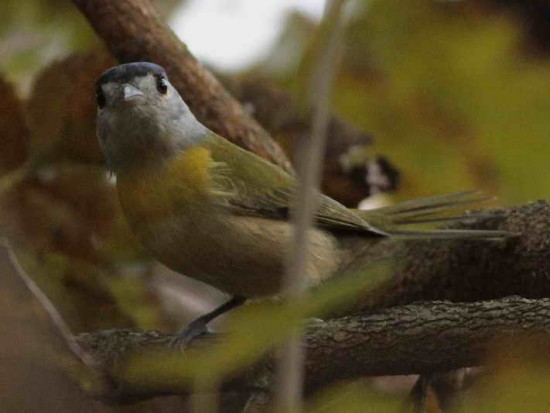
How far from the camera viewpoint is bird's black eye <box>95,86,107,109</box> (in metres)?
3.43

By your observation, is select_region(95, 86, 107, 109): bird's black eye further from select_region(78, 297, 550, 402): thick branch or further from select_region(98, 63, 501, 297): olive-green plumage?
select_region(78, 297, 550, 402): thick branch

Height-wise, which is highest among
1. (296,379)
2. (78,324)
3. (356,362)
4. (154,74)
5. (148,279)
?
(154,74)

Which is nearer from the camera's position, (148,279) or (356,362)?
(356,362)

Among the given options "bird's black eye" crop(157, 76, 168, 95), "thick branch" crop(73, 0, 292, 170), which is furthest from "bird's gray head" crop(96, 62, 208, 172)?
"thick branch" crop(73, 0, 292, 170)

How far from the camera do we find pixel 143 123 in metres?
3.54

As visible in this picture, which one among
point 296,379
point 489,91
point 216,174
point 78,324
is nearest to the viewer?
point 296,379

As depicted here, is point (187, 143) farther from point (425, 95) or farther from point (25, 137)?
point (425, 95)

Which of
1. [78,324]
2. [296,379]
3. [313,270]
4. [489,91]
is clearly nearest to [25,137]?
[78,324]

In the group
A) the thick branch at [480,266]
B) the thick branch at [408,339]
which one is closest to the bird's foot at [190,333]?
the thick branch at [408,339]

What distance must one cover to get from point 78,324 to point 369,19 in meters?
1.57

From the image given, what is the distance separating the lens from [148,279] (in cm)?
412

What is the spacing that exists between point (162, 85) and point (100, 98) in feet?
0.71

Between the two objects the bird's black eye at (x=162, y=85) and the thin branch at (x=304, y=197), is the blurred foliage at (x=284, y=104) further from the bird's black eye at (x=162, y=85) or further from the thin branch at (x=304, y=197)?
the thin branch at (x=304, y=197)

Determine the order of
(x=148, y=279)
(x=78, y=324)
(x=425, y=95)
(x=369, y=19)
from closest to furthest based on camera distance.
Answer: (x=369, y=19) → (x=425, y=95) → (x=78, y=324) → (x=148, y=279)
